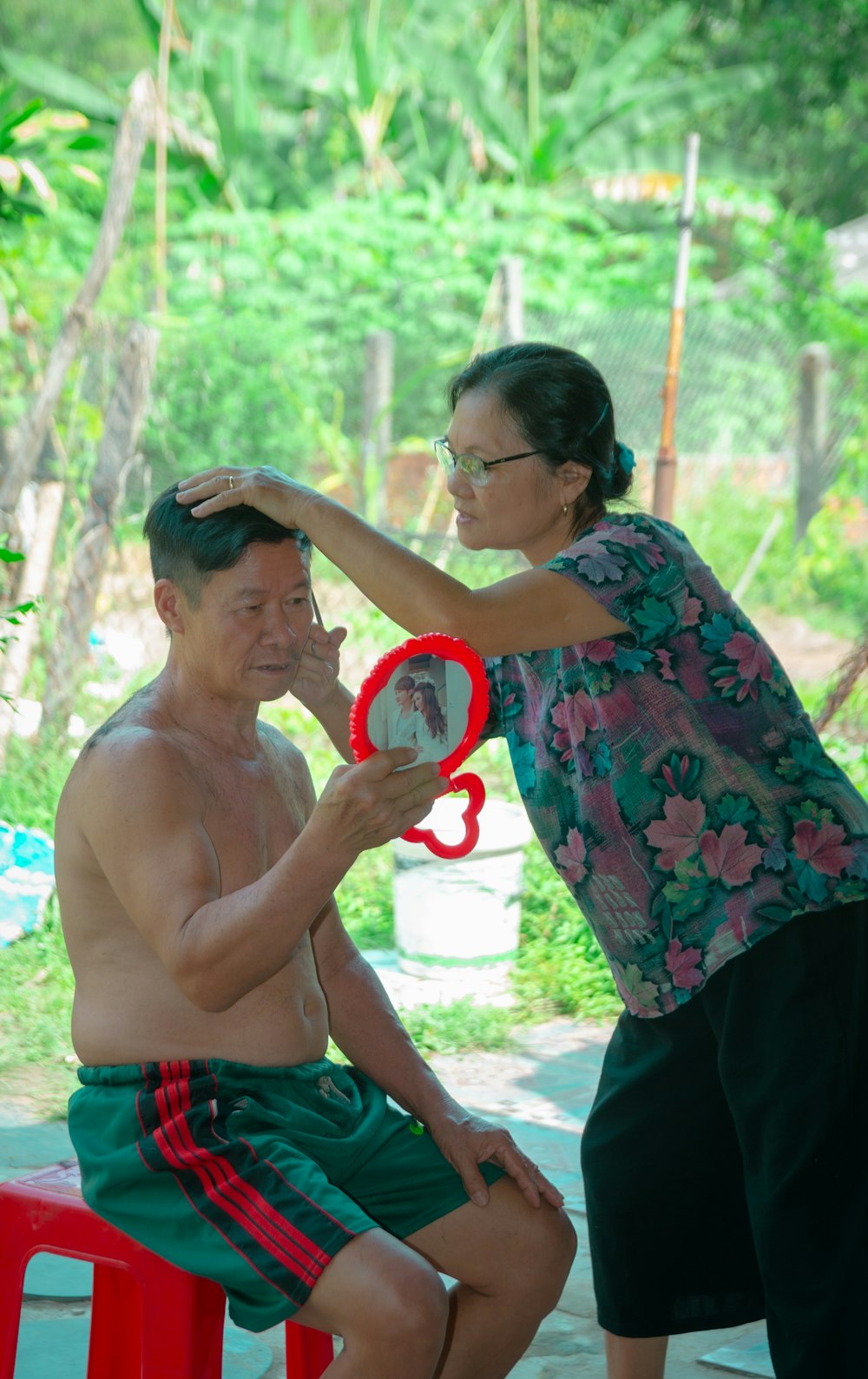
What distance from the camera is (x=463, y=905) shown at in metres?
4.70

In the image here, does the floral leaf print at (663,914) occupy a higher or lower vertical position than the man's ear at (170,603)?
lower

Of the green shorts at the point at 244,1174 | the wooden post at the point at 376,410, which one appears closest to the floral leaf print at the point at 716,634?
the green shorts at the point at 244,1174

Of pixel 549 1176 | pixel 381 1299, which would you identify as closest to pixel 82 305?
pixel 549 1176

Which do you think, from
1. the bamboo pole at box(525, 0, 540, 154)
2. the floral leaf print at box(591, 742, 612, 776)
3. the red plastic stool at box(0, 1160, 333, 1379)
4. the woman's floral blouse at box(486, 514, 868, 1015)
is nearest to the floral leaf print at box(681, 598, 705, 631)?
the woman's floral blouse at box(486, 514, 868, 1015)

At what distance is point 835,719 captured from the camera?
22.5ft

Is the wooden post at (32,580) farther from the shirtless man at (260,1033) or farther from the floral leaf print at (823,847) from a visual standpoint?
the floral leaf print at (823,847)

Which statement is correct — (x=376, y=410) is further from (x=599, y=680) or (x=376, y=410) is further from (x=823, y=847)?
(x=823, y=847)

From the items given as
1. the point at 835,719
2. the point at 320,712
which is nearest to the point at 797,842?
the point at 320,712

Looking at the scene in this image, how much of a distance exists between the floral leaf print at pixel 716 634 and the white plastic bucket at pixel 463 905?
2594 mm

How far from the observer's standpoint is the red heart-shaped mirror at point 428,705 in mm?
1808

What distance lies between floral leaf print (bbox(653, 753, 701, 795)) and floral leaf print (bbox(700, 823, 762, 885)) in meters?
0.08

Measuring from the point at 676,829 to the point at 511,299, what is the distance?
213 inches

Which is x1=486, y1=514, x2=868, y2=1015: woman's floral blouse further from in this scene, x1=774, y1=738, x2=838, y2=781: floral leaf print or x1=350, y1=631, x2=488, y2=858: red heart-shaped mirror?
x1=350, y1=631, x2=488, y2=858: red heart-shaped mirror

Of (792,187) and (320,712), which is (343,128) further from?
(320,712)
